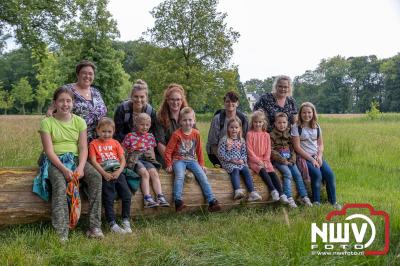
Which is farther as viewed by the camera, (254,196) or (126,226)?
(254,196)

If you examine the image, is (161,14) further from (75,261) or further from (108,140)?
(75,261)

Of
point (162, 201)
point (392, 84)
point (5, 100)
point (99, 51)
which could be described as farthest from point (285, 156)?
point (392, 84)

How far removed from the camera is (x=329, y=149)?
12.0 meters

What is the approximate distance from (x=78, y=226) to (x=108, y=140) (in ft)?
3.99

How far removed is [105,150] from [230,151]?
2.04 meters

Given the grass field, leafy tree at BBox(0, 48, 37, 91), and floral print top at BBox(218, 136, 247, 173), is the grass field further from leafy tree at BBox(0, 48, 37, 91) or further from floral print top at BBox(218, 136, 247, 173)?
leafy tree at BBox(0, 48, 37, 91)

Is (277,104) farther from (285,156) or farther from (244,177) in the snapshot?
(244,177)

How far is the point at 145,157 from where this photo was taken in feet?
19.1

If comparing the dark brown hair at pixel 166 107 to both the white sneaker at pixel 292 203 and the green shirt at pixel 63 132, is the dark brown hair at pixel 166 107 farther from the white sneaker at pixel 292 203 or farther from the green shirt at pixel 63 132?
the white sneaker at pixel 292 203

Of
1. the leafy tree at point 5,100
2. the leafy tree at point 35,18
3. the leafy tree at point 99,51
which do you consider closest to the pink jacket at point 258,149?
the leafy tree at point 35,18

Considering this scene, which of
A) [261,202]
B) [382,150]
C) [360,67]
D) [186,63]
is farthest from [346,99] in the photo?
[261,202]

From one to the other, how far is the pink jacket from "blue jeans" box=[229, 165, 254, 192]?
214mm

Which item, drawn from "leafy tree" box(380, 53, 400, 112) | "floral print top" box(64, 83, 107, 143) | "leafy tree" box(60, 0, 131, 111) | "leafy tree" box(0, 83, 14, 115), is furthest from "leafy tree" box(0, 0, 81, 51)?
"leafy tree" box(380, 53, 400, 112)

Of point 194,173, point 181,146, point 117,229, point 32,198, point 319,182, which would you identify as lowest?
point 117,229
